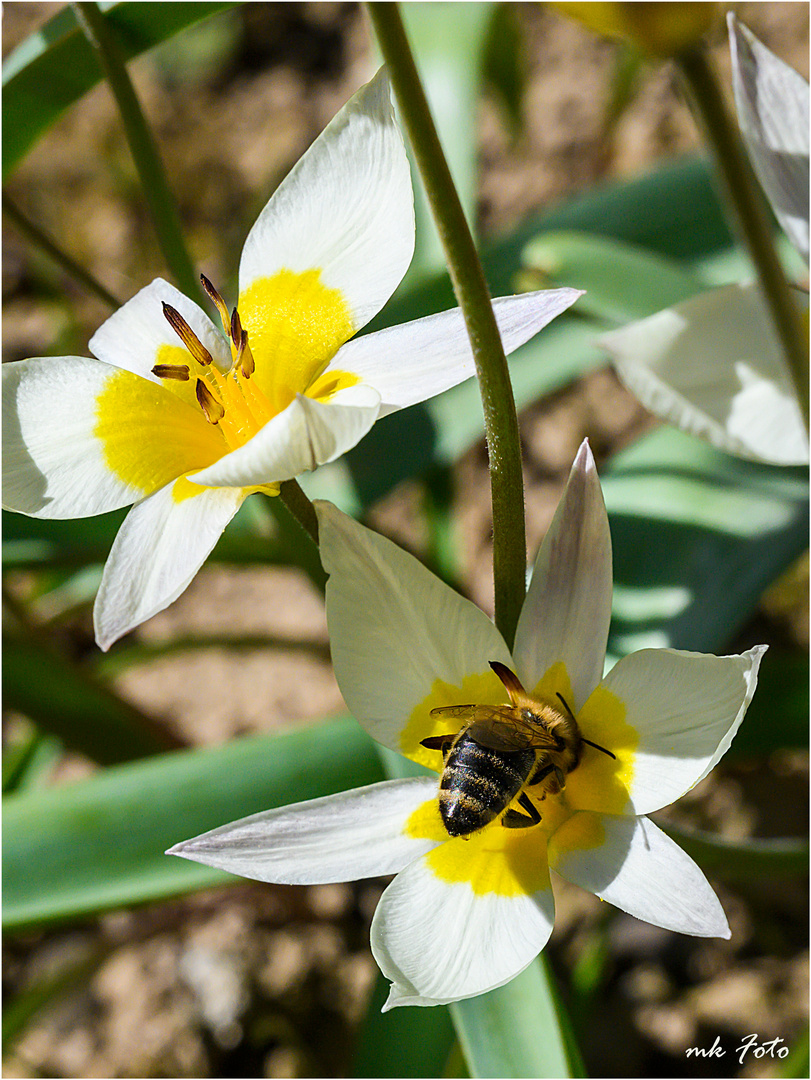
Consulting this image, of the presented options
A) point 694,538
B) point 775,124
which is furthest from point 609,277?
point 775,124

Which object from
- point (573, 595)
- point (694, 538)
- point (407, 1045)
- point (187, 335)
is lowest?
point (407, 1045)

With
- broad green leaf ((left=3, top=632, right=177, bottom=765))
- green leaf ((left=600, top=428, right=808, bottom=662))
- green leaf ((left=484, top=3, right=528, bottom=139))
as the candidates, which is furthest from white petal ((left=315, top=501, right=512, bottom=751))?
green leaf ((left=484, top=3, right=528, bottom=139))

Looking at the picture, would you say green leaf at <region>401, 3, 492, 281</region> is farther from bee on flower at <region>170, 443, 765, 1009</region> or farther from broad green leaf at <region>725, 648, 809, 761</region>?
bee on flower at <region>170, 443, 765, 1009</region>

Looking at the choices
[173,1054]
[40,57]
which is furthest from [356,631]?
[173,1054]

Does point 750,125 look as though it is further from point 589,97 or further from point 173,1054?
point 589,97

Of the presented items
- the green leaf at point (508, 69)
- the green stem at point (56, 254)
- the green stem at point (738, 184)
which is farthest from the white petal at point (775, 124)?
the green leaf at point (508, 69)

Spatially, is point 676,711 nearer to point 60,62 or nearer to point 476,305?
point 476,305
